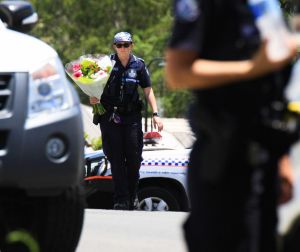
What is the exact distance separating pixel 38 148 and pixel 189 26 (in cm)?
204

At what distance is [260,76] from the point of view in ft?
10.8

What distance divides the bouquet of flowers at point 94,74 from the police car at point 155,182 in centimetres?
103

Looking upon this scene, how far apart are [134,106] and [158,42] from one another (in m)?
40.6

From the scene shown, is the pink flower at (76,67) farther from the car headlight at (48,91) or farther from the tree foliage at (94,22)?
the tree foliage at (94,22)

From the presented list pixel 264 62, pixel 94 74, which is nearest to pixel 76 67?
pixel 94 74

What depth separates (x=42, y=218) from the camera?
5.58 meters

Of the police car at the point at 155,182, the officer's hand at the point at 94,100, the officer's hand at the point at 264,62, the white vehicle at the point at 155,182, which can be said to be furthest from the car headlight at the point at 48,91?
the police car at the point at 155,182

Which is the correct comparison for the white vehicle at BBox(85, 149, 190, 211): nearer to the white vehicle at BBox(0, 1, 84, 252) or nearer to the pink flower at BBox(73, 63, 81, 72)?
the pink flower at BBox(73, 63, 81, 72)

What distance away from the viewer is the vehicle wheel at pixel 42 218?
5570mm

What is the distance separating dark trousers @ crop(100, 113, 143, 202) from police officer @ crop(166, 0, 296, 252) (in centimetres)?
656

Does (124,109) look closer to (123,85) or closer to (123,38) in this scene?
(123,85)

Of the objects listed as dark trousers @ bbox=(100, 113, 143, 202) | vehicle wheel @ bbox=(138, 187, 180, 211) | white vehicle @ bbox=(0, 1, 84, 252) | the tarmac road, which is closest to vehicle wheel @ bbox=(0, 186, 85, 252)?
white vehicle @ bbox=(0, 1, 84, 252)

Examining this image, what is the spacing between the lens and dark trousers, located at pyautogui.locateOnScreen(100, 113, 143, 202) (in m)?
9.95

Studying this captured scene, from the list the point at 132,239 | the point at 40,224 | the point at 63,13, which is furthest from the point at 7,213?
the point at 63,13
